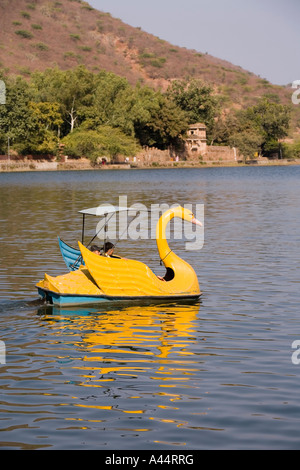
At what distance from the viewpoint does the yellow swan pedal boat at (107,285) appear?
1639 cm

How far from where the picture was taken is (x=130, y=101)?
134 meters

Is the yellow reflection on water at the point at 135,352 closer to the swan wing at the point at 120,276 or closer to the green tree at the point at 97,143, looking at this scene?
the swan wing at the point at 120,276

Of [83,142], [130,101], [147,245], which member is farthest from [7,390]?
[130,101]

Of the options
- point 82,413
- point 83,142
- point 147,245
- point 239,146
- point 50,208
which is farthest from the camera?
point 239,146

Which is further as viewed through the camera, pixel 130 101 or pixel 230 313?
pixel 130 101

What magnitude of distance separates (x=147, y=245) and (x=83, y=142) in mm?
93606

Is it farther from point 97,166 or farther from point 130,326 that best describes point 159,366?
point 97,166

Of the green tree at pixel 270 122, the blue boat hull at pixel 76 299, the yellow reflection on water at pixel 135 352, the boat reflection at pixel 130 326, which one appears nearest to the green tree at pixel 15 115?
the green tree at pixel 270 122

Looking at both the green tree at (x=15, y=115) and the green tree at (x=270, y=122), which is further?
the green tree at (x=270, y=122)

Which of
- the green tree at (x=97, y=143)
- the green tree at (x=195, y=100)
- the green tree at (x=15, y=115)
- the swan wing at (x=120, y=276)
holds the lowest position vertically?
the swan wing at (x=120, y=276)

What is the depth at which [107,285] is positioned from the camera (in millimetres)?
16672

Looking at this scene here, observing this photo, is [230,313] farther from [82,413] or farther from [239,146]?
[239,146]

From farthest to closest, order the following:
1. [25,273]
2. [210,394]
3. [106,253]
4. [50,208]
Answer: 1. [50,208]
2. [25,273]
3. [106,253]
4. [210,394]

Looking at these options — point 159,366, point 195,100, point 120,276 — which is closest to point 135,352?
point 159,366
